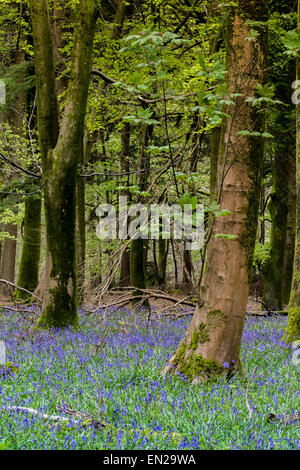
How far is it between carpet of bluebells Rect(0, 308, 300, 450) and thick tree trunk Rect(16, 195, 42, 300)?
7.95 metres

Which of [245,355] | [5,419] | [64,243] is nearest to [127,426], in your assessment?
[5,419]

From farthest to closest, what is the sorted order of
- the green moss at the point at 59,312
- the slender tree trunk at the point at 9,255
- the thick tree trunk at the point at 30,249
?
1. the slender tree trunk at the point at 9,255
2. the thick tree trunk at the point at 30,249
3. the green moss at the point at 59,312

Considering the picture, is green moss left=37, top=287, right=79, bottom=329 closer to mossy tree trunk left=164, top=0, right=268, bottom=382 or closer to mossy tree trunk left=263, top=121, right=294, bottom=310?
mossy tree trunk left=164, top=0, right=268, bottom=382

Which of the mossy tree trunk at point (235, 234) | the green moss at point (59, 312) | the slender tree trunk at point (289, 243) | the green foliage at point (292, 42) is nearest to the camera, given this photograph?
the green foliage at point (292, 42)

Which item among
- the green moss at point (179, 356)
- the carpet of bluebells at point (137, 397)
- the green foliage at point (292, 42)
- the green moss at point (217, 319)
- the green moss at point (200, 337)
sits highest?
the green foliage at point (292, 42)

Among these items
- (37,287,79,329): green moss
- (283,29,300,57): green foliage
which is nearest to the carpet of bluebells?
(37,287,79,329): green moss

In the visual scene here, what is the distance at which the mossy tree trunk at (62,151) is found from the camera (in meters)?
9.95

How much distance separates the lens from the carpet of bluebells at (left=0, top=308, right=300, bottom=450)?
369 centimetres

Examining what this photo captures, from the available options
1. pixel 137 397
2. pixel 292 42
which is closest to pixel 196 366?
pixel 137 397

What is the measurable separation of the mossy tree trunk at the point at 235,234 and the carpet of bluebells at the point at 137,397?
16.5 inches

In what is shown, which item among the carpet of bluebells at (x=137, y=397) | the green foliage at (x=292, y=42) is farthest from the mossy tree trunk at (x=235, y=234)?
the green foliage at (x=292, y=42)

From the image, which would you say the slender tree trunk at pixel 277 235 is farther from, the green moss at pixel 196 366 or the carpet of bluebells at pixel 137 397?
the green moss at pixel 196 366

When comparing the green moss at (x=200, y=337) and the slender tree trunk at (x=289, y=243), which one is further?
the slender tree trunk at (x=289, y=243)

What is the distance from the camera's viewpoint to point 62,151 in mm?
10008
